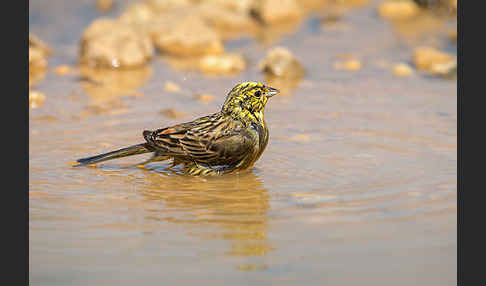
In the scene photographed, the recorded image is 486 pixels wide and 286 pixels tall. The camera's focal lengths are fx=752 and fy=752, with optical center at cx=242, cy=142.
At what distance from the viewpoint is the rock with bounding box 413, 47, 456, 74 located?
35.7 ft

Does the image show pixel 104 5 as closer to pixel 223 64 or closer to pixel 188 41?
pixel 188 41

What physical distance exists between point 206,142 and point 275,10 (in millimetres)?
7077

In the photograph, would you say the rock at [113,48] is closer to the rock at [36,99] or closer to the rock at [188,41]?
the rock at [188,41]

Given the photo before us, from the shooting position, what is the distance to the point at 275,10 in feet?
44.4

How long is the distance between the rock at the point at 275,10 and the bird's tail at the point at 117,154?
22.4 feet

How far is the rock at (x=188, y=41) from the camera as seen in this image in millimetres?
11859

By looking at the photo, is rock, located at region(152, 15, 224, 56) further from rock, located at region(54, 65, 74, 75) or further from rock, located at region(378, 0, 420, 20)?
rock, located at region(378, 0, 420, 20)

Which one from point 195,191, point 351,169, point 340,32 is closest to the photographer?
point 195,191

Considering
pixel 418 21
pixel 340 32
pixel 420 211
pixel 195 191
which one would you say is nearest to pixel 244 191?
pixel 195 191

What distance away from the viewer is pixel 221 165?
279 inches

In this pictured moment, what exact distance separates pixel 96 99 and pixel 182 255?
502cm

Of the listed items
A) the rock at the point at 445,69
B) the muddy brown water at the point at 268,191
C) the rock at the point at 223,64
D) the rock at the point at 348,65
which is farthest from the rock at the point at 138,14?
the rock at the point at 445,69

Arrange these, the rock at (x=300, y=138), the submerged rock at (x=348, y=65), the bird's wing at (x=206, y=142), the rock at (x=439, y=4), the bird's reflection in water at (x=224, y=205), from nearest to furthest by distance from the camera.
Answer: the bird's reflection in water at (x=224, y=205) → the bird's wing at (x=206, y=142) → the rock at (x=300, y=138) → the submerged rock at (x=348, y=65) → the rock at (x=439, y=4)
